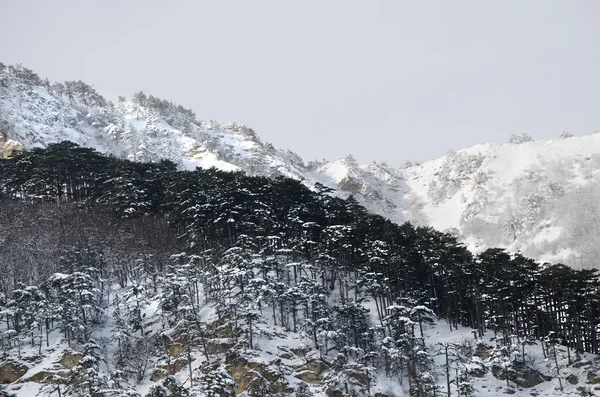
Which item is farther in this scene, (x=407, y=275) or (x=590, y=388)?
(x=407, y=275)

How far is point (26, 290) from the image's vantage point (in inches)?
1919

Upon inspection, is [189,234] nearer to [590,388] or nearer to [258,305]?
[258,305]

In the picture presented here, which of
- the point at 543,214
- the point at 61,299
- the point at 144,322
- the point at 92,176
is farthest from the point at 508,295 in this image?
the point at 543,214

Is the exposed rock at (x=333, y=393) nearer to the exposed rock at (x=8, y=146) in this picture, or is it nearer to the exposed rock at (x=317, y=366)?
the exposed rock at (x=317, y=366)

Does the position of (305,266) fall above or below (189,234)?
below

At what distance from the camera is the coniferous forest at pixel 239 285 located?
49.0 m

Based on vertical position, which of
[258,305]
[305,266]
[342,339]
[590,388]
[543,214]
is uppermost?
[543,214]

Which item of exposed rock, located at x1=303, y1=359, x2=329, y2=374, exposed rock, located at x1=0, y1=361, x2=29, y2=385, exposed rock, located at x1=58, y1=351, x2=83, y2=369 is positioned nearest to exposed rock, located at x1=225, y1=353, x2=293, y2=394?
exposed rock, located at x1=303, y1=359, x2=329, y2=374

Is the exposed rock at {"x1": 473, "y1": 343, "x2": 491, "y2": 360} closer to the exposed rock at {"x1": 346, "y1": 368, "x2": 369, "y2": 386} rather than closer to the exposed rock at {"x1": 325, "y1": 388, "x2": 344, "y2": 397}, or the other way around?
the exposed rock at {"x1": 346, "y1": 368, "x2": 369, "y2": 386}

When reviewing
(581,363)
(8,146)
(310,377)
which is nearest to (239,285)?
(310,377)

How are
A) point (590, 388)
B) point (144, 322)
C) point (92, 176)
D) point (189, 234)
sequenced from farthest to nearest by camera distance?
point (92, 176) → point (189, 234) → point (144, 322) → point (590, 388)

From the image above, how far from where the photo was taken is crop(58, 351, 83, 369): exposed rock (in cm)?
4631

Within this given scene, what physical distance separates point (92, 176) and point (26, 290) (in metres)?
35.6

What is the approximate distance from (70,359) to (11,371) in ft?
15.2
